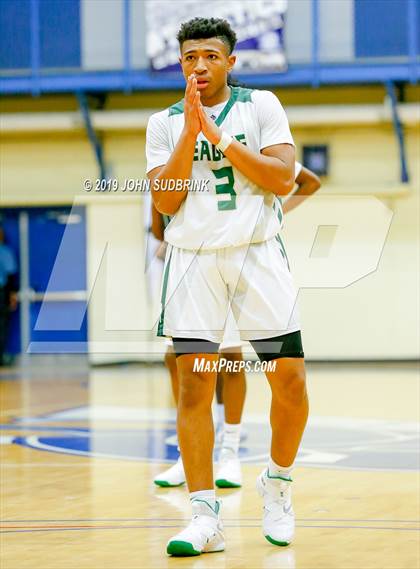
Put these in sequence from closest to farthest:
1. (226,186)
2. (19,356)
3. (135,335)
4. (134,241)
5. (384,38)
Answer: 1. (226,186)
2. (135,335)
3. (384,38)
4. (134,241)
5. (19,356)

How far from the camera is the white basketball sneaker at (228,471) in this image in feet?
19.2

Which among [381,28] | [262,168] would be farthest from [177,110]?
[381,28]

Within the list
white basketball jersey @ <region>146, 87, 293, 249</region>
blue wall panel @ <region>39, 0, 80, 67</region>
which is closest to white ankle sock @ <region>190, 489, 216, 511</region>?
white basketball jersey @ <region>146, 87, 293, 249</region>

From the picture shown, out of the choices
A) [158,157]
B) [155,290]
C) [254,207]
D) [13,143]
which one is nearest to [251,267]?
[254,207]

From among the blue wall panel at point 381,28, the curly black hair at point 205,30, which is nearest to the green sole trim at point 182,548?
the curly black hair at point 205,30

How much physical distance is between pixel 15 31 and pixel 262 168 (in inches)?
534

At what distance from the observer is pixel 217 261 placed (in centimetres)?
424

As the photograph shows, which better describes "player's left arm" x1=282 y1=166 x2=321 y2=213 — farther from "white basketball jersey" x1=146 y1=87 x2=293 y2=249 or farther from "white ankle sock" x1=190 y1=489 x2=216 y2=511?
"white ankle sock" x1=190 y1=489 x2=216 y2=511

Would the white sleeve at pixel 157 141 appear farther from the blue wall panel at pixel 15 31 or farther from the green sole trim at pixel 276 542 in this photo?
the blue wall panel at pixel 15 31

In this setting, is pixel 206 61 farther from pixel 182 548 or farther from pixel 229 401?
pixel 229 401

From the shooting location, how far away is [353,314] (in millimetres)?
16844

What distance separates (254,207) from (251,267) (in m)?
0.23

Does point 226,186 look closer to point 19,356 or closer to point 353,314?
point 353,314

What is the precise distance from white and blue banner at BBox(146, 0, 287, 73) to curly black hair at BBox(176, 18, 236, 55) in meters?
11.9
